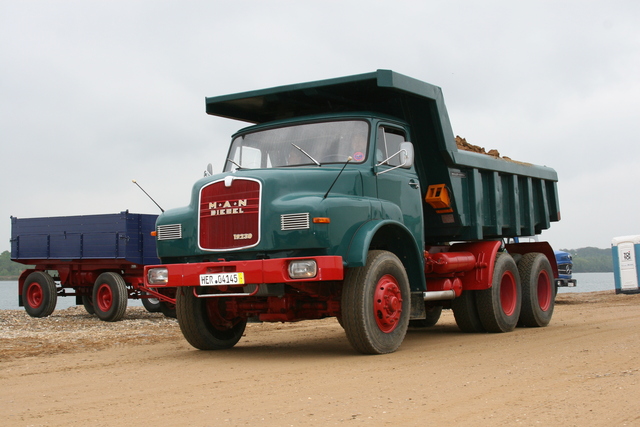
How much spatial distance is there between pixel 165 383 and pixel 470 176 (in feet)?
19.9

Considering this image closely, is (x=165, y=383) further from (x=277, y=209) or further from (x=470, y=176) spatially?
(x=470, y=176)

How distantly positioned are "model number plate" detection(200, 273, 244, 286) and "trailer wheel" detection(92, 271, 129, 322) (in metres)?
8.60

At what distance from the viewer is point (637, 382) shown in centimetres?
621

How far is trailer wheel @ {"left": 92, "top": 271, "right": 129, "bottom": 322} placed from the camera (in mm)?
16562

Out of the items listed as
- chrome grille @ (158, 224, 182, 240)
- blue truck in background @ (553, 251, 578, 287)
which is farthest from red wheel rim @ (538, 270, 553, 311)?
blue truck in background @ (553, 251, 578, 287)

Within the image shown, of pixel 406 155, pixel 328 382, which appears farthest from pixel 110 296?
pixel 328 382

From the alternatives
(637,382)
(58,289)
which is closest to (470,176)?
(637,382)

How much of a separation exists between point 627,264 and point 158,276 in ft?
71.6

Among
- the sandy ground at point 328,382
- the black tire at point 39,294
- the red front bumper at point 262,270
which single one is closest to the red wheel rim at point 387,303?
the sandy ground at point 328,382

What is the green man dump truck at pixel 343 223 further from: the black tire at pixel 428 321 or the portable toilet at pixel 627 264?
the portable toilet at pixel 627 264

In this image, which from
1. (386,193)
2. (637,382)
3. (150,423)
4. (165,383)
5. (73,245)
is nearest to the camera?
(150,423)

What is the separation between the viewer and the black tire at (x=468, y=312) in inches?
467

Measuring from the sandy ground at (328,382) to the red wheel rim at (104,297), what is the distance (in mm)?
5368

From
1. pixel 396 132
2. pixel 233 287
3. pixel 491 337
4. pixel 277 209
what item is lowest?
pixel 491 337
